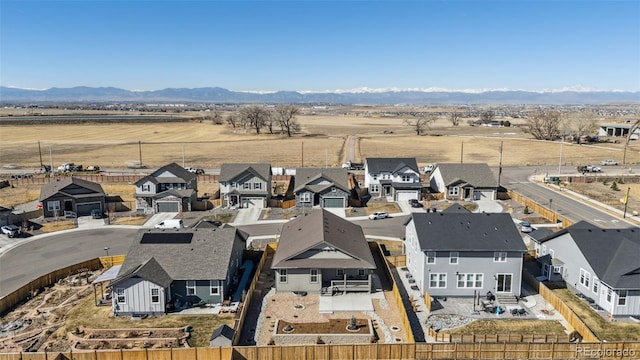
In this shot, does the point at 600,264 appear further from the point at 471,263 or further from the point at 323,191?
the point at 323,191

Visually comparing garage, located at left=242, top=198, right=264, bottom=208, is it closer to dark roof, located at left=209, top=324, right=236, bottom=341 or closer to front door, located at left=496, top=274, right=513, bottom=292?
front door, located at left=496, top=274, right=513, bottom=292

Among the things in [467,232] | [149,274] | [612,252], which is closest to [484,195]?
[467,232]

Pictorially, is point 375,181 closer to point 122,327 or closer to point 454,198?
point 454,198

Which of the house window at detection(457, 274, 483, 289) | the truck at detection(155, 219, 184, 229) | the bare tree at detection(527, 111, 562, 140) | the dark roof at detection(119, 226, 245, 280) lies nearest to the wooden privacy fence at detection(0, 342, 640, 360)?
Answer: the dark roof at detection(119, 226, 245, 280)

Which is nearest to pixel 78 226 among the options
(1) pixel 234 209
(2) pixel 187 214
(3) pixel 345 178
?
(2) pixel 187 214

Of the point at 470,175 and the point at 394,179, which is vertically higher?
the point at 470,175
